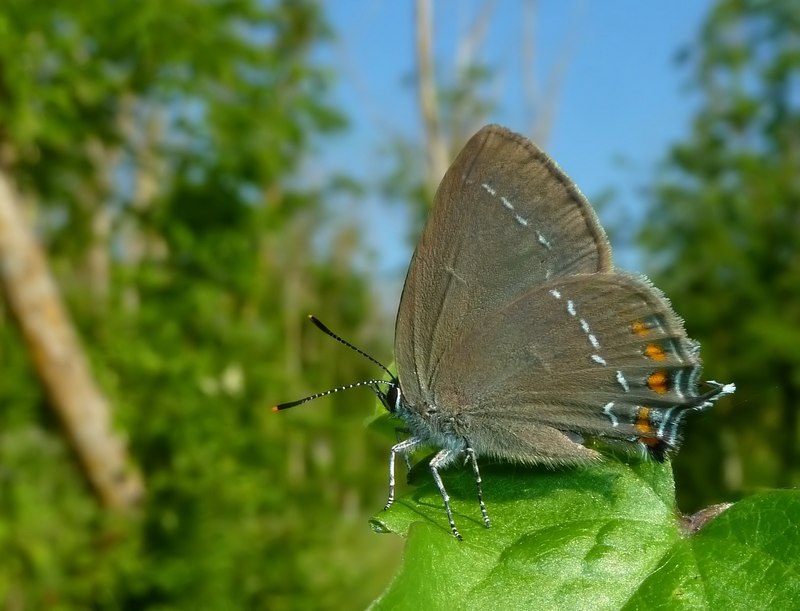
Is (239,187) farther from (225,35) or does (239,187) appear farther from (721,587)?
(721,587)

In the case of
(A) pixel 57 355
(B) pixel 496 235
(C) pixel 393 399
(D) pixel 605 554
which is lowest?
(D) pixel 605 554

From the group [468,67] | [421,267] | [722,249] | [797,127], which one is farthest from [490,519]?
[468,67]

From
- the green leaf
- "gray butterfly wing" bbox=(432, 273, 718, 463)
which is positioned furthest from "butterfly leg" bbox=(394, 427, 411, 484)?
the green leaf

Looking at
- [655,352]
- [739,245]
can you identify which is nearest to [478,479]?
[655,352]

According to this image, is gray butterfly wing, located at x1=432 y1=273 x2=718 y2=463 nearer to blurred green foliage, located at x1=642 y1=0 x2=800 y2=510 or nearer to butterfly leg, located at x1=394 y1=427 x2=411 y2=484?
butterfly leg, located at x1=394 y1=427 x2=411 y2=484

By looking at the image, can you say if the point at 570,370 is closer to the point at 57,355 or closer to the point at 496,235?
the point at 496,235

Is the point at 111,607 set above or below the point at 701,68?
below
